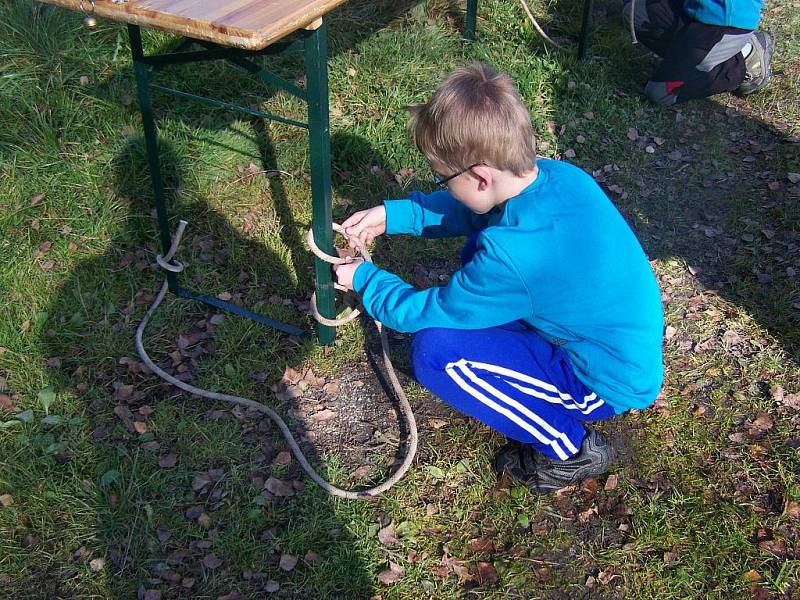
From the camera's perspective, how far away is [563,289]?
7.87 feet

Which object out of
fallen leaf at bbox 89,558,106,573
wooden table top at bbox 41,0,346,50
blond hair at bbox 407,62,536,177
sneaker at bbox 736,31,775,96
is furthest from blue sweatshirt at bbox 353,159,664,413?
sneaker at bbox 736,31,775,96

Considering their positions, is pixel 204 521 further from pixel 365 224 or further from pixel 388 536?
pixel 365 224

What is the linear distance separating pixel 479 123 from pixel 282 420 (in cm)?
156

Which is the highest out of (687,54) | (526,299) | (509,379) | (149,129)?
(149,129)

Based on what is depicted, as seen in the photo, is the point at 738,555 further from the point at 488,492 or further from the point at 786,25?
the point at 786,25

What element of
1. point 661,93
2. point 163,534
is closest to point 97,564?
point 163,534

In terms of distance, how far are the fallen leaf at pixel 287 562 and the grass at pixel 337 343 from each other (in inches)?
1.0

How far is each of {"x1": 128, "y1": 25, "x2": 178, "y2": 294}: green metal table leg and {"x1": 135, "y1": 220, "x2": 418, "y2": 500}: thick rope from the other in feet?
0.23

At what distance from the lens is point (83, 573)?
259 cm

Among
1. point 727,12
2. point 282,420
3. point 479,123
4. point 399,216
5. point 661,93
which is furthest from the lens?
point 661,93

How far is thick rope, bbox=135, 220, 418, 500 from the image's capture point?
2898 mm

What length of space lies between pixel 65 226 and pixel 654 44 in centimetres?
424

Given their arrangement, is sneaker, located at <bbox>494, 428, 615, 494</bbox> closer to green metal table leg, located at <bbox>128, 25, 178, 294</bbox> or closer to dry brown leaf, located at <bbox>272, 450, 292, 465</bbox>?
dry brown leaf, located at <bbox>272, 450, 292, 465</bbox>

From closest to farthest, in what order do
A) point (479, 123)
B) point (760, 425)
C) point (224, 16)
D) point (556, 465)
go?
point (224, 16), point (479, 123), point (556, 465), point (760, 425)
